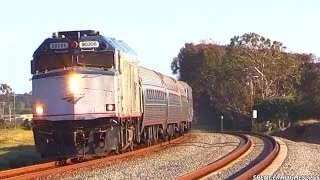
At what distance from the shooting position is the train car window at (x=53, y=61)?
18906 mm

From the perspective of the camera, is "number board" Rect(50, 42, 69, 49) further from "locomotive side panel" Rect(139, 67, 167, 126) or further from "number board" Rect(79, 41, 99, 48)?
"locomotive side panel" Rect(139, 67, 167, 126)

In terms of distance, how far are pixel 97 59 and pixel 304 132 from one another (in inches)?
1211

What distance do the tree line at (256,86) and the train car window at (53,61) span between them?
159 feet

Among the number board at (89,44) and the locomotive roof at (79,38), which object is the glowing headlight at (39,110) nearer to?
the locomotive roof at (79,38)

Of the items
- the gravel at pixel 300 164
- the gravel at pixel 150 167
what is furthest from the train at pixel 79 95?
the gravel at pixel 300 164

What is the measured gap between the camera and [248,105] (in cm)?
7425

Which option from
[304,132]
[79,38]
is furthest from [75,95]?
[304,132]

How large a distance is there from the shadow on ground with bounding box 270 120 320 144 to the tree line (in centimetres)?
1514

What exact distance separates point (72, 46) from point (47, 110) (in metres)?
2.17

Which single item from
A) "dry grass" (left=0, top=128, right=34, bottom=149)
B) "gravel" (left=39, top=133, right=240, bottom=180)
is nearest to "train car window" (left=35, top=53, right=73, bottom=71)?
"gravel" (left=39, top=133, right=240, bottom=180)

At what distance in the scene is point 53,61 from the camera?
19.0 metres

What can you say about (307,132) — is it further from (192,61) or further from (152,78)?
(192,61)

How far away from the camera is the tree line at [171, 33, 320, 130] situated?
67.4m

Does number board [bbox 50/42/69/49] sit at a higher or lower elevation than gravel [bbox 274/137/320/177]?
higher
